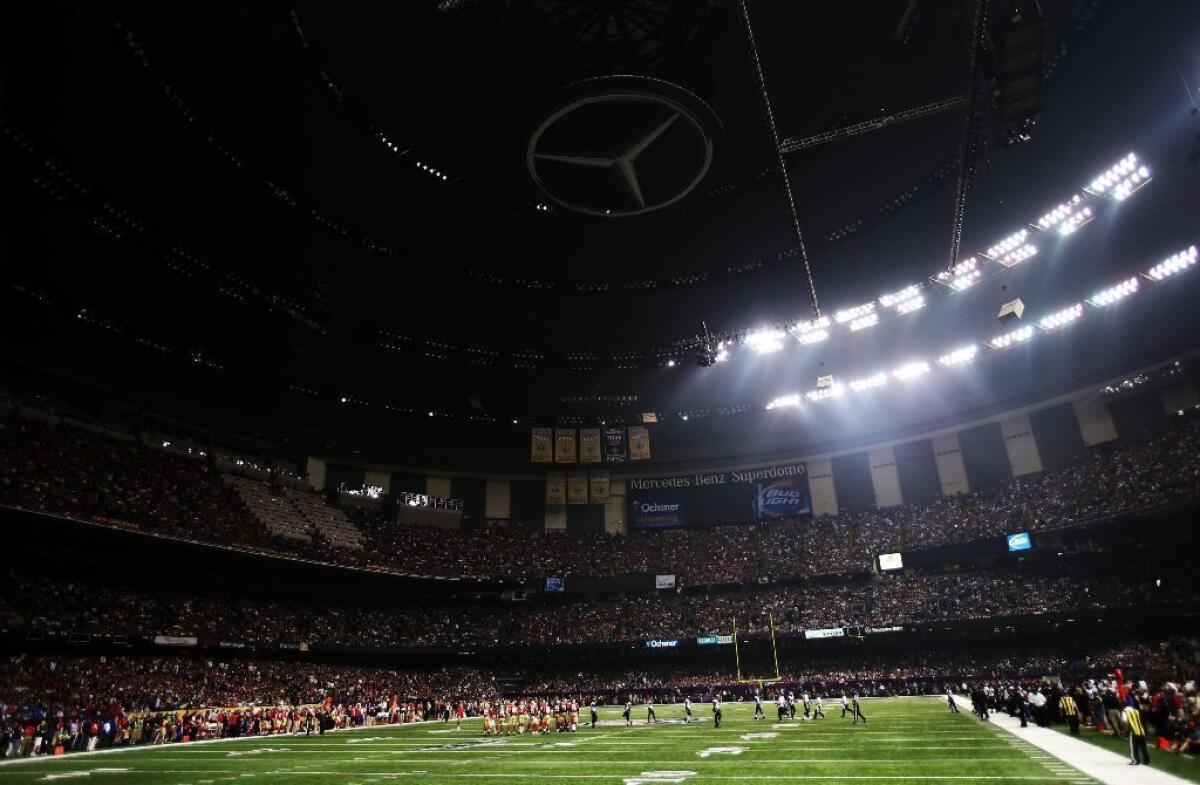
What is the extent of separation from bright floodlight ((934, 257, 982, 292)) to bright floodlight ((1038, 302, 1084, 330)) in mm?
5439

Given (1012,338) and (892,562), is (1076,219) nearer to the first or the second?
(1012,338)

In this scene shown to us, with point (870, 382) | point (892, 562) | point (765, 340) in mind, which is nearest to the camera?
point (765, 340)

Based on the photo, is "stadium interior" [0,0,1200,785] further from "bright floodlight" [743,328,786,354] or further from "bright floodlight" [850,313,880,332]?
"bright floodlight" [743,328,786,354]

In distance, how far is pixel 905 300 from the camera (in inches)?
1542

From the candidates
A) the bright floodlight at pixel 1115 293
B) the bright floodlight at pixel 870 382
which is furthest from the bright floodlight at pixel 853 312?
the bright floodlight at pixel 1115 293

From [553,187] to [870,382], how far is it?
2990cm

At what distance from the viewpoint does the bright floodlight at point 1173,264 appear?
30766mm

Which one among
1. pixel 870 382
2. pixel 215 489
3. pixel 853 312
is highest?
pixel 853 312

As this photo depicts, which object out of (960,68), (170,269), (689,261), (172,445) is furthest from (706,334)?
(172,445)

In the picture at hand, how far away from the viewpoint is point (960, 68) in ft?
78.7

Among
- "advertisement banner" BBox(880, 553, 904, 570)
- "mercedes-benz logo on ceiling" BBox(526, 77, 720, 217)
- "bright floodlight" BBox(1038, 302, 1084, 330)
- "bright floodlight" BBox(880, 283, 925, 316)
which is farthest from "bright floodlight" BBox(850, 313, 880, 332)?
"advertisement banner" BBox(880, 553, 904, 570)

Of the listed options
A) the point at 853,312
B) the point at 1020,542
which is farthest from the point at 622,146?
the point at 1020,542

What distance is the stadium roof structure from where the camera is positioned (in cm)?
2238

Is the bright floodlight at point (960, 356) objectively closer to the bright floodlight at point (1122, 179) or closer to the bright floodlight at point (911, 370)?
the bright floodlight at point (911, 370)
